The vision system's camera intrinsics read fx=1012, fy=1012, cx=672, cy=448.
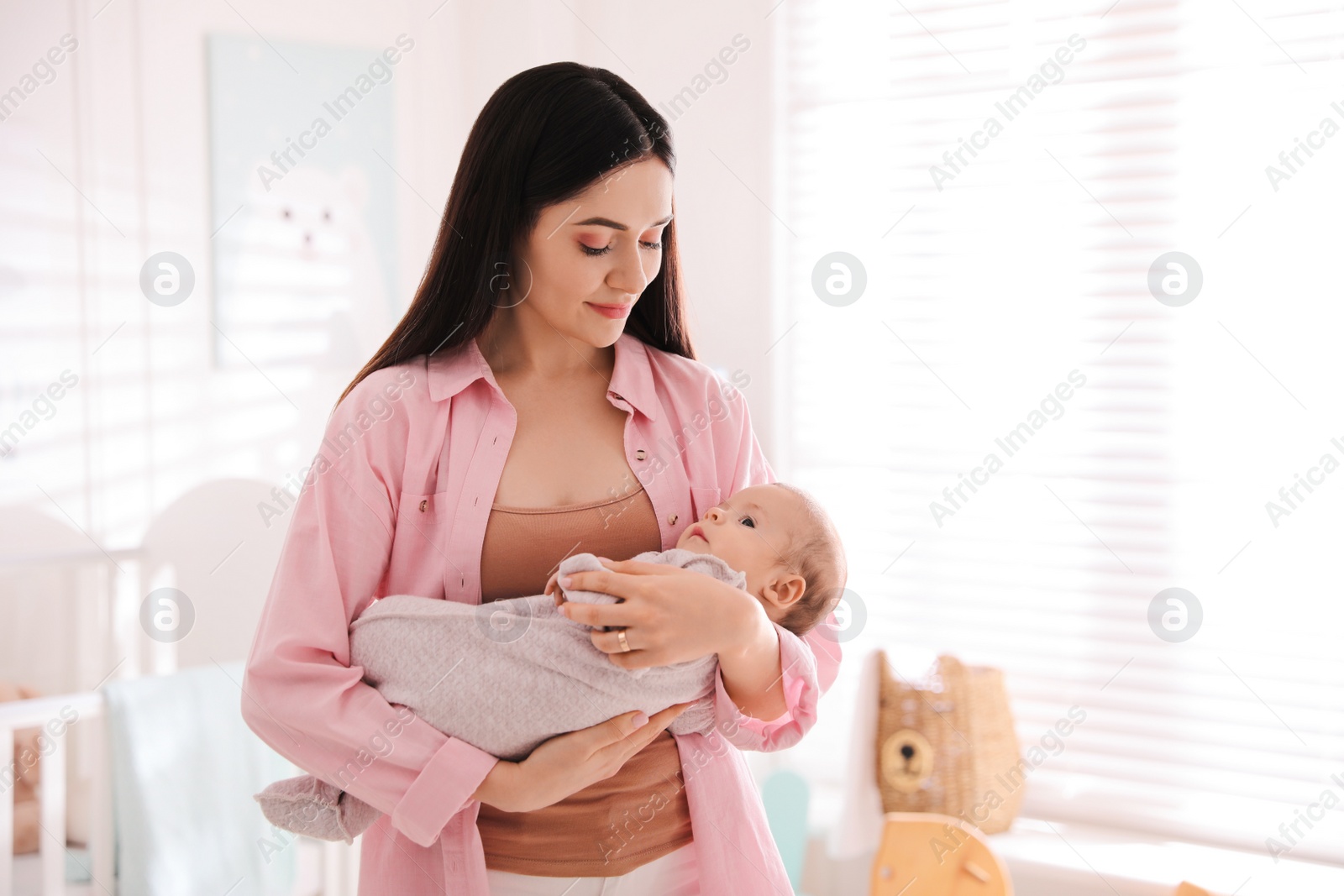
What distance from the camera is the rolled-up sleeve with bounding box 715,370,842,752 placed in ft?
3.89

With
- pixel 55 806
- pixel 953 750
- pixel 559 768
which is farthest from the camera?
pixel 953 750

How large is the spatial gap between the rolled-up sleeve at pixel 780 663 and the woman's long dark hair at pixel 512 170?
343 millimetres

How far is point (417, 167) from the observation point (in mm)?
2928

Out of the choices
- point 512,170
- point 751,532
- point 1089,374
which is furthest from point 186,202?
point 1089,374

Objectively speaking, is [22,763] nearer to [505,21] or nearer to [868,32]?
[505,21]

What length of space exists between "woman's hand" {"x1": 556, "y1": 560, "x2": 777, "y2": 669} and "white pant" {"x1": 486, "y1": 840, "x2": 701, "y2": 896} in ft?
0.86

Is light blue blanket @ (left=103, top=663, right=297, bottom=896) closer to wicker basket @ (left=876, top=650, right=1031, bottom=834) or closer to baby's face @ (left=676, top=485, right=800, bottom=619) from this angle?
baby's face @ (left=676, top=485, right=800, bottom=619)

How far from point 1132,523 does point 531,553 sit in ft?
5.71

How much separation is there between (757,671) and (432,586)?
0.38m

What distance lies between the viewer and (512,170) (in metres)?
1.17

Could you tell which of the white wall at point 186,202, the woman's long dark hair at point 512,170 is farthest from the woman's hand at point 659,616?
the white wall at point 186,202

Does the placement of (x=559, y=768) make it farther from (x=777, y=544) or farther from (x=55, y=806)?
(x=55, y=806)

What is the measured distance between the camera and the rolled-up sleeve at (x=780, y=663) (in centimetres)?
119

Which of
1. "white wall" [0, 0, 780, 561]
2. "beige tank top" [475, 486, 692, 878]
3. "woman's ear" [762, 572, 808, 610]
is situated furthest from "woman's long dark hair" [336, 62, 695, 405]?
"white wall" [0, 0, 780, 561]
